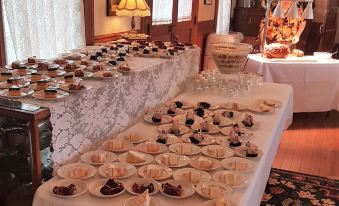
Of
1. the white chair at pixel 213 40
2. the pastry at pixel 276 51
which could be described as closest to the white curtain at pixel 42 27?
the pastry at pixel 276 51

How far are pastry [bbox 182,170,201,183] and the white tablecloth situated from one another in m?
2.29

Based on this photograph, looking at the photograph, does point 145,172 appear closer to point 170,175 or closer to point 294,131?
point 170,175

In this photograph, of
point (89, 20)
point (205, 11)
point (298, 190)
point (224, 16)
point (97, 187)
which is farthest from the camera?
point (224, 16)

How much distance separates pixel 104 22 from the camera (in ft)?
9.88

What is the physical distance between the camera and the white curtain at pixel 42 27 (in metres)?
2.19

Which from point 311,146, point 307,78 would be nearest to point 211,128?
point 311,146

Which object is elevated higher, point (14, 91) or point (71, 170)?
point (14, 91)

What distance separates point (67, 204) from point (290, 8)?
2.73 metres

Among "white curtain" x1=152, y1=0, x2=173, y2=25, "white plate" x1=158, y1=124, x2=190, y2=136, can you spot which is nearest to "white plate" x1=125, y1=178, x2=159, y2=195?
"white plate" x1=158, y1=124, x2=190, y2=136

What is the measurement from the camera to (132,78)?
1.62 metres

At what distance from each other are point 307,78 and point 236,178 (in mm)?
2612

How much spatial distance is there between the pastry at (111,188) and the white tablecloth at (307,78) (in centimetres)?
247

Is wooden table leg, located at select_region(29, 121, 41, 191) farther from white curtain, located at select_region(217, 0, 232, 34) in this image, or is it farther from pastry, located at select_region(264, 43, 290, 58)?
white curtain, located at select_region(217, 0, 232, 34)

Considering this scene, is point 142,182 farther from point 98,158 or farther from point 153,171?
point 98,158
